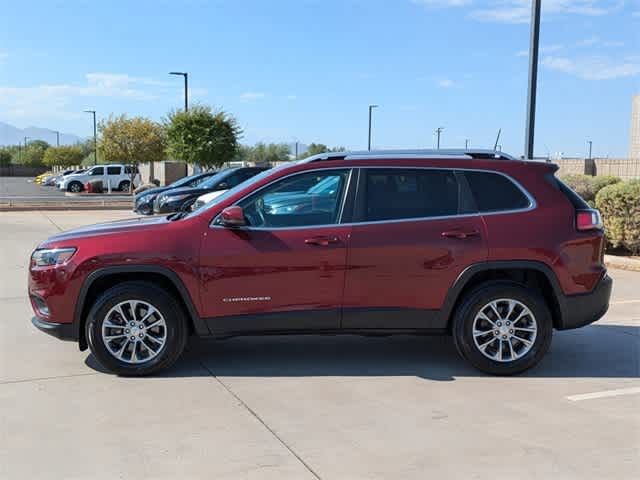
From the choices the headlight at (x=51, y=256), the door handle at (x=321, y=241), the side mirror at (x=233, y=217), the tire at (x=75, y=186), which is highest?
the side mirror at (x=233, y=217)

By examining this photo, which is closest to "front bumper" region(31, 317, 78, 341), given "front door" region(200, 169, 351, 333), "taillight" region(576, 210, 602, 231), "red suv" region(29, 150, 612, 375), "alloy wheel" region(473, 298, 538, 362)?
"red suv" region(29, 150, 612, 375)

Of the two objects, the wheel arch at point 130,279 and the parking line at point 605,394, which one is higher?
the wheel arch at point 130,279

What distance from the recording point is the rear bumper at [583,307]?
6039mm

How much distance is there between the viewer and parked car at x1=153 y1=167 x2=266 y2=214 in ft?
57.9

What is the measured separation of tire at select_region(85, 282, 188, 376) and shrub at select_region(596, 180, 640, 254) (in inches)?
371

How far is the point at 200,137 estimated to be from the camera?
3703 centimetres

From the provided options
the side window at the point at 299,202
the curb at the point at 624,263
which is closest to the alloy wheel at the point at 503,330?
the side window at the point at 299,202

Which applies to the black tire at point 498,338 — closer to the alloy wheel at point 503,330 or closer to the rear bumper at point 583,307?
the alloy wheel at point 503,330

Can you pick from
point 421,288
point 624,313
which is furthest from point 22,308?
point 624,313

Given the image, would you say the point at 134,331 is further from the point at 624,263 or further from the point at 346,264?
the point at 624,263

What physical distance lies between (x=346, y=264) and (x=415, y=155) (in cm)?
117

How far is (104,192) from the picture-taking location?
141 feet

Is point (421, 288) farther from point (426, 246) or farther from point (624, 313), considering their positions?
point (624, 313)

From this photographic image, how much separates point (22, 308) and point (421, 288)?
5.16 metres
